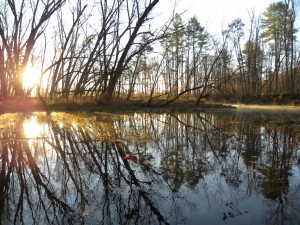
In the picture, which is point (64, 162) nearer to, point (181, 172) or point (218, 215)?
point (181, 172)

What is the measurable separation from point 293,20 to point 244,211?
35.2 metres

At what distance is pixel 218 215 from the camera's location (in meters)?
2.39

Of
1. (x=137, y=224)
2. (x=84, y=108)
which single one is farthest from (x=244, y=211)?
(x=84, y=108)

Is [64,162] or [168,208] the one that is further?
[64,162]

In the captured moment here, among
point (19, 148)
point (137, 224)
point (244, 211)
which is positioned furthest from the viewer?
point (19, 148)

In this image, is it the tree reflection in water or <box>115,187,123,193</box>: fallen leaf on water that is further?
<box>115,187,123,193</box>: fallen leaf on water

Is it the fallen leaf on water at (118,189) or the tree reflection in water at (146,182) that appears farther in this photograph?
the fallen leaf on water at (118,189)

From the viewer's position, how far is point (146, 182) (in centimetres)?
324

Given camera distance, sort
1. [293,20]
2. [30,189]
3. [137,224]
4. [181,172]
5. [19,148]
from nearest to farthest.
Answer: [137,224]
[30,189]
[181,172]
[19,148]
[293,20]

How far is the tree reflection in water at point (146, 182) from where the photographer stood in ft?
7.89

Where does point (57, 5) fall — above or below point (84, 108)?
above

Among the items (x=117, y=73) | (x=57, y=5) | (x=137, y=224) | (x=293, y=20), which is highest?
(x=293, y=20)

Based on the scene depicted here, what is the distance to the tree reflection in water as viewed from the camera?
7.89 ft

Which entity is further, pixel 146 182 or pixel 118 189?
pixel 146 182
